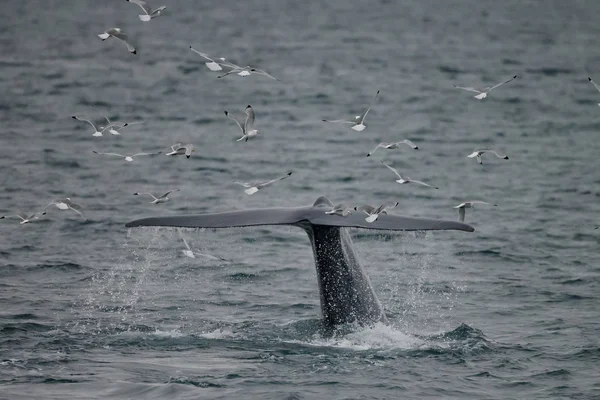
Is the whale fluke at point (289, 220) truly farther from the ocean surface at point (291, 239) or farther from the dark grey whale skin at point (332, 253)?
the ocean surface at point (291, 239)

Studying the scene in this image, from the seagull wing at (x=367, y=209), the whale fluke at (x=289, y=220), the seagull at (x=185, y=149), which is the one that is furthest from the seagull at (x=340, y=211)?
the seagull at (x=185, y=149)

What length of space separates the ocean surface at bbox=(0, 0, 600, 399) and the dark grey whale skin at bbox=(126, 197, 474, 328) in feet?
1.00

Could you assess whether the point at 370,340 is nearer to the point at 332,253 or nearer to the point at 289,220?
the point at 332,253

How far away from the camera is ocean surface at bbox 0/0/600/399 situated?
17109 millimetres

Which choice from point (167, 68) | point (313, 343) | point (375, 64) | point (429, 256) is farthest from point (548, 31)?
A: point (313, 343)

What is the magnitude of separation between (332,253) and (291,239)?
8.38 meters

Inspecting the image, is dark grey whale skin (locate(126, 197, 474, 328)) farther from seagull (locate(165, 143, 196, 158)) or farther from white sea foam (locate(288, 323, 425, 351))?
seagull (locate(165, 143, 196, 158))

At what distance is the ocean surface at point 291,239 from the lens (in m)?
17.1

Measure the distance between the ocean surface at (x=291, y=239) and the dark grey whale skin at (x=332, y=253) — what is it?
306 mm

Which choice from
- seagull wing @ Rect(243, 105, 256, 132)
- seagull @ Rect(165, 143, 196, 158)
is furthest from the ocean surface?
seagull wing @ Rect(243, 105, 256, 132)

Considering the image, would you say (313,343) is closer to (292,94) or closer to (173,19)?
(292,94)

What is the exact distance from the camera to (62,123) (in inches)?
1544

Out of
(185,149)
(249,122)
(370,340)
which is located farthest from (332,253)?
(185,149)

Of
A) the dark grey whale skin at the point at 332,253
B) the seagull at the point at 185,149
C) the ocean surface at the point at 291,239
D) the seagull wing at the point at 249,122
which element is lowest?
the ocean surface at the point at 291,239
